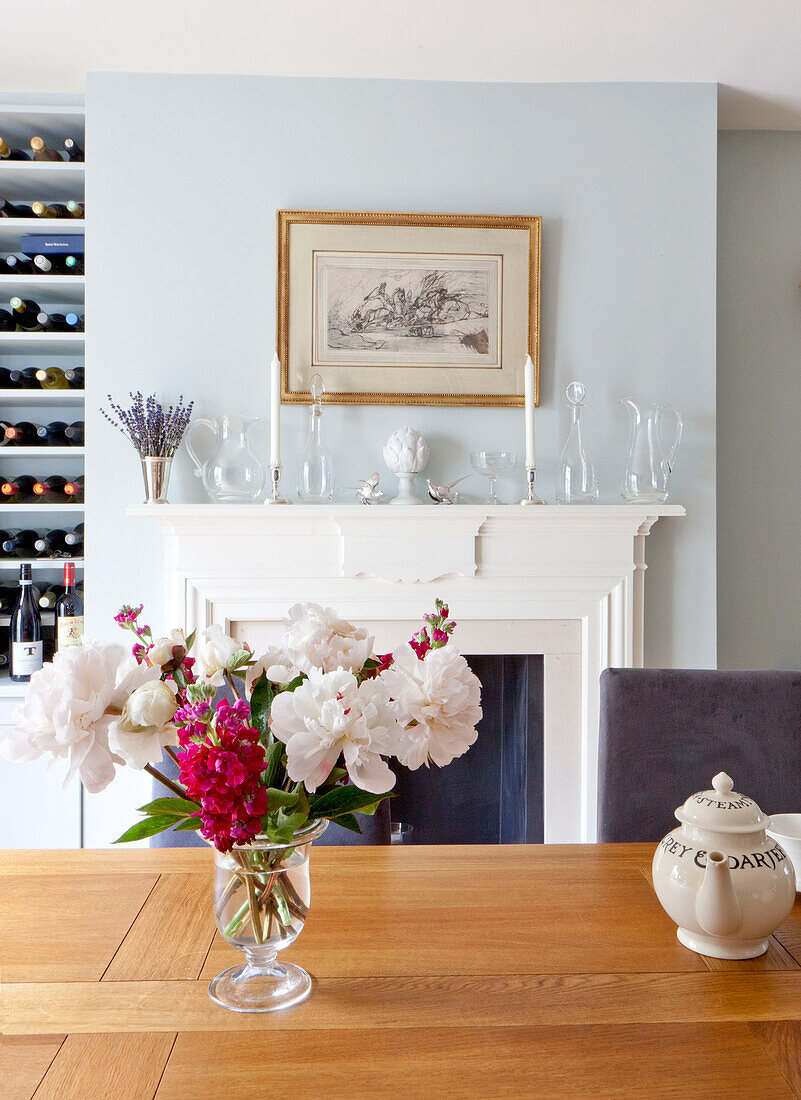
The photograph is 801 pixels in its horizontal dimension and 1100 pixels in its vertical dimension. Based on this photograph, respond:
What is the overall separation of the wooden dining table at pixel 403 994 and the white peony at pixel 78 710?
26 centimetres

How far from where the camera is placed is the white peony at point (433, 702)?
30.9 inches

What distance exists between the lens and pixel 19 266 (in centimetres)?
259

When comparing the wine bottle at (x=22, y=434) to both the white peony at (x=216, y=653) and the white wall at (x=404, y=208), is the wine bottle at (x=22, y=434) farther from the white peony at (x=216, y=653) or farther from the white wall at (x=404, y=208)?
the white peony at (x=216, y=653)

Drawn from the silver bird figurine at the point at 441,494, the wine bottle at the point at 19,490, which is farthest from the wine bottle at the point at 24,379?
the silver bird figurine at the point at 441,494

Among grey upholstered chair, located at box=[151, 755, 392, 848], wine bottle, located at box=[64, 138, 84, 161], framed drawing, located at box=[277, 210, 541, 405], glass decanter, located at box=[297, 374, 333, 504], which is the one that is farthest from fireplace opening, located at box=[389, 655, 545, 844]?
wine bottle, located at box=[64, 138, 84, 161]

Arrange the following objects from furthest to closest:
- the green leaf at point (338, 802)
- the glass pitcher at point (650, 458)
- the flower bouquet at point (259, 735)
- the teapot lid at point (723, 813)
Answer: the glass pitcher at point (650, 458) → the teapot lid at point (723, 813) → the green leaf at point (338, 802) → the flower bouquet at point (259, 735)

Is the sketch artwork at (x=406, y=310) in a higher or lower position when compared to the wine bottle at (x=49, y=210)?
lower

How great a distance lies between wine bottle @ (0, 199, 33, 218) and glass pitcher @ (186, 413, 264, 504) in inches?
35.1

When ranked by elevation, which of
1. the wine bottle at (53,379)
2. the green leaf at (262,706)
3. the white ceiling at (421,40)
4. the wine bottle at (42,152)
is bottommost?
the green leaf at (262,706)

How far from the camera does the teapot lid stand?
927 mm

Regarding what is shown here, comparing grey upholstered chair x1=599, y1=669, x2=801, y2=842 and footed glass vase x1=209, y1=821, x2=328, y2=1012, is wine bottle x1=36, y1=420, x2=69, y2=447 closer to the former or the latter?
grey upholstered chair x1=599, y1=669, x2=801, y2=842

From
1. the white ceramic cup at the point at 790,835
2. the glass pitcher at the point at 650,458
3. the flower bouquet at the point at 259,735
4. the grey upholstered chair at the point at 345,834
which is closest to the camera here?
the flower bouquet at the point at 259,735

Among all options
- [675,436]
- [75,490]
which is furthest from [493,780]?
[75,490]

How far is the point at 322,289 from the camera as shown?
2488 millimetres
